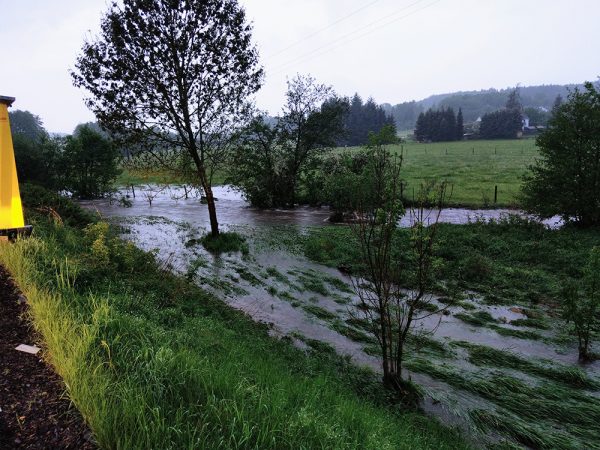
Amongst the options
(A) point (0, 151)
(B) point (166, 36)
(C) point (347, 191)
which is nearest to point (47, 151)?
(B) point (166, 36)

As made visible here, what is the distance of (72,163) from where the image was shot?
99.9 ft

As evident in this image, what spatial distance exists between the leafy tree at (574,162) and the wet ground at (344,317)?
7.99m

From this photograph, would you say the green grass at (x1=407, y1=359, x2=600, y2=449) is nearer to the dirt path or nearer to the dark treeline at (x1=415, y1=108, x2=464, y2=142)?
the dirt path

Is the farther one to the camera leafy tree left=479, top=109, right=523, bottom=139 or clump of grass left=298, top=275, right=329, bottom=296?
leafy tree left=479, top=109, right=523, bottom=139

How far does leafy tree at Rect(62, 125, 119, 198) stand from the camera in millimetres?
30203

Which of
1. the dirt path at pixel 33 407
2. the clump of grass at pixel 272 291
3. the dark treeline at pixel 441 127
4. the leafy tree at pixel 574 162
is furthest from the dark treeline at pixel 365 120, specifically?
the dirt path at pixel 33 407

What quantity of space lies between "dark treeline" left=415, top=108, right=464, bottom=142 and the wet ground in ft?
288

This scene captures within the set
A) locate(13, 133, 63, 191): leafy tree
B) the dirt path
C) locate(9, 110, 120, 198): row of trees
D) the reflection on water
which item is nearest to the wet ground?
the reflection on water

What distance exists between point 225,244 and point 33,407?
11646 millimetres

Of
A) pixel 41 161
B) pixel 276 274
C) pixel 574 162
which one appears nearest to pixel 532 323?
pixel 276 274

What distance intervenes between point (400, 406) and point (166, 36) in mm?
13179

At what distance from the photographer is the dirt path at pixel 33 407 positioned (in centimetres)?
252

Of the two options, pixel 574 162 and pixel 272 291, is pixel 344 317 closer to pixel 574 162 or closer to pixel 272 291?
pixel 272 291

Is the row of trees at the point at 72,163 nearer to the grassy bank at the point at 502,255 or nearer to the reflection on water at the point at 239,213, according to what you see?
the reflection on water at the point at 239,213
